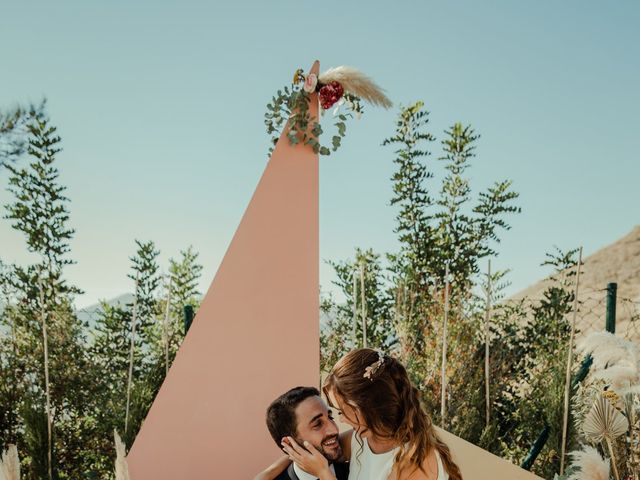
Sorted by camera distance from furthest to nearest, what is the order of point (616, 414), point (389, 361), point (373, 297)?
point (373, 297) < point (616, 414) < point (389, 361)

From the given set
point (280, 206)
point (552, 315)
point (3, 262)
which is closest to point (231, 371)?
point (280, 206)

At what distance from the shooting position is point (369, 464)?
2539 millimetres

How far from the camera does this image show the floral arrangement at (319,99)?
3582 millimetres

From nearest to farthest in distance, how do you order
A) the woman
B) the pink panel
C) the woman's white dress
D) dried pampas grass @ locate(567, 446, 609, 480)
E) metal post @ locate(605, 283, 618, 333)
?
the woman, the woman's white dress, dried pampas grass @ locate(567, 446, 609, 480), the pink panel, metal post @ locate(605, 283, 618, 333)

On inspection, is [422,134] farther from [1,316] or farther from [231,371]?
[1,316]

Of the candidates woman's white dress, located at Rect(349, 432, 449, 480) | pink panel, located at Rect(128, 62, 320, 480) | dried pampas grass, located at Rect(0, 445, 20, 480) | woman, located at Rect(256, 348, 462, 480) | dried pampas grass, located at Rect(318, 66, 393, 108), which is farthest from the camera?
dried pampas grass, located at Rect(318, 66, 393, 108)

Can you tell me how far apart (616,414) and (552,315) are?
5.11 ft

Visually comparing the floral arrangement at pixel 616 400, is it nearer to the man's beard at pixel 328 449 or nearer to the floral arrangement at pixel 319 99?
the man's beard at pixel 328 449

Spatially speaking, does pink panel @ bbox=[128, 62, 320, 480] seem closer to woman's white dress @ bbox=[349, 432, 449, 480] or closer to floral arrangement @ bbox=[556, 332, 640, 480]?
woman's white dress @ bbox=[349, 432, 449, 480]

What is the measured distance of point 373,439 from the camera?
255 cm

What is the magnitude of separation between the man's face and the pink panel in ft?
2.62

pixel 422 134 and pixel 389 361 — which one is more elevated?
pixel 422 134

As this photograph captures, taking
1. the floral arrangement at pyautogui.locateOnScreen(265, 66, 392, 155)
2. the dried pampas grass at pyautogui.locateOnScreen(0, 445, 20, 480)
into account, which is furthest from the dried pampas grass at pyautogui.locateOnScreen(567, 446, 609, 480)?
the dried pampas grass at pyautogui.locateOnScreen(0, 445, 20, 480)

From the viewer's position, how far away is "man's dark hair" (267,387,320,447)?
266 cm
